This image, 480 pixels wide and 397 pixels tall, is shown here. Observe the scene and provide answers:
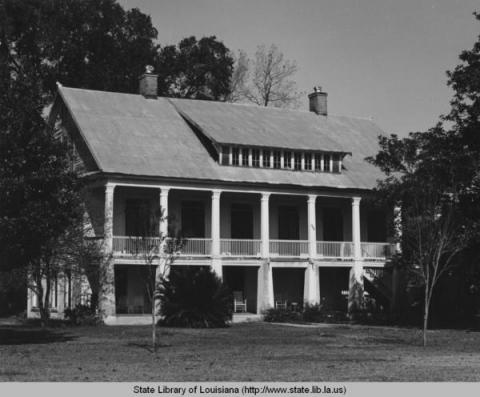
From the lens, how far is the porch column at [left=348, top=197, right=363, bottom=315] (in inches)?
1487

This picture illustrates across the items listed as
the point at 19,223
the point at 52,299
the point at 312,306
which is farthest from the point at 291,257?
the point at 19,223

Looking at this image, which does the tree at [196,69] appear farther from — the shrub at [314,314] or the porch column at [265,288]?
the shrub at [314,314]

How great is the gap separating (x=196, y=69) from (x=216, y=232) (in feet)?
73.1

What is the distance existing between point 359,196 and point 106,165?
11.5 meters

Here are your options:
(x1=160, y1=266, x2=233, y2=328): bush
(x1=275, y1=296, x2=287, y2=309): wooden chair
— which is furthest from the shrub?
(x1=160, y1=266, x2=233, y2=328): bush

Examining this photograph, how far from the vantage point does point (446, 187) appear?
3052cm

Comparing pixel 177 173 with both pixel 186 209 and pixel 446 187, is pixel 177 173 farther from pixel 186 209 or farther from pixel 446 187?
pixel 446 187

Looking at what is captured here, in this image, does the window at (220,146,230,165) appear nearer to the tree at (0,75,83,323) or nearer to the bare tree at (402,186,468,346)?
the bare tree at (402,186,468,346)

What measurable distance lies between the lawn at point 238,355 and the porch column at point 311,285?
612 cm

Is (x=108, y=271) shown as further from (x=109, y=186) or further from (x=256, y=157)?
(x=256, y=157)

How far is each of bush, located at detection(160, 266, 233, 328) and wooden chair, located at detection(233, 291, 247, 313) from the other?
585 cm

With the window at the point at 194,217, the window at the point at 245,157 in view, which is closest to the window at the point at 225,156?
the window at the point at 245,157

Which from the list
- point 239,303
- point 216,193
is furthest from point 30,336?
point 239,303

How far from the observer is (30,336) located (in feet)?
87.4
